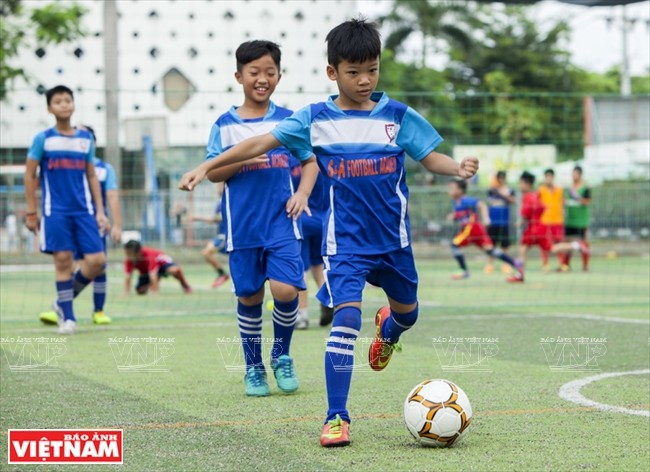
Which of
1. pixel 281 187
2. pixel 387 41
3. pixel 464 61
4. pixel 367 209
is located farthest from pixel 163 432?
pixel 464 61

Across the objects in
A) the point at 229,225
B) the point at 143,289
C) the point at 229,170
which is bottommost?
the point at 143,289

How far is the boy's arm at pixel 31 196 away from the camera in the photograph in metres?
10.0

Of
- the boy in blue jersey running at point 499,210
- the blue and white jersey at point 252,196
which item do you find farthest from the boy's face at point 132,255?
the blue and white jersey at point 252,196

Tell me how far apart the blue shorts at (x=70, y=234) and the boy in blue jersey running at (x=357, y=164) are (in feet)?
16.8

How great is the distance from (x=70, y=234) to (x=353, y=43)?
5709 mm

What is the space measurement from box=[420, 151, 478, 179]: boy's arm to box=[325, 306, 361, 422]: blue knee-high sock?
804mm

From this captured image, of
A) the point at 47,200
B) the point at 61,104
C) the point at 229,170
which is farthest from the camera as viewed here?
the point at 47,200

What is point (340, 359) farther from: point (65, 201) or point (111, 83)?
point (111, 83)

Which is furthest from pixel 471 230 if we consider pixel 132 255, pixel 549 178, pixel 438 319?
pixel 438 319

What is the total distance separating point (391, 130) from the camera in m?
5.68

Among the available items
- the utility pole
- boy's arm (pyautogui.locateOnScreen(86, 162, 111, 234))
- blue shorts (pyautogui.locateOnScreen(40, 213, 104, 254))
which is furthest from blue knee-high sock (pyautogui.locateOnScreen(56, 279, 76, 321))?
the utility pole

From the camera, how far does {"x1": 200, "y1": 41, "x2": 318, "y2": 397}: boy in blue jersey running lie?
6723mm

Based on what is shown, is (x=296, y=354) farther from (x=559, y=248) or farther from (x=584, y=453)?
(x=559, y=248)

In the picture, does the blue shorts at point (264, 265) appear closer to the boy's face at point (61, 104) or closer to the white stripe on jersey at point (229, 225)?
the white stripe on jersey at point (229, 225)
